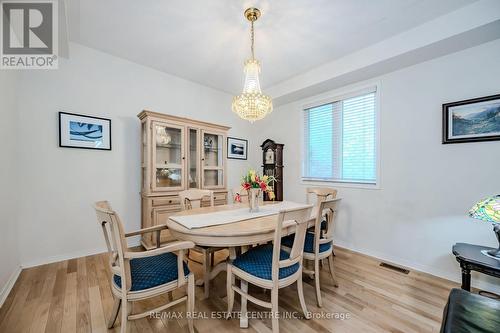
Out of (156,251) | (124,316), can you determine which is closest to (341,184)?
(156,251)

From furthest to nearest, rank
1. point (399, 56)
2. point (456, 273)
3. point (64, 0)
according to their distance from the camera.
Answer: point (399, 56) < point (456, 273) < point (64, 0)

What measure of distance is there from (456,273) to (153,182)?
12.0 ft

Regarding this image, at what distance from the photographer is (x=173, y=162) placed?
9.89 feet

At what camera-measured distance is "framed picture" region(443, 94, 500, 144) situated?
1.99 metres

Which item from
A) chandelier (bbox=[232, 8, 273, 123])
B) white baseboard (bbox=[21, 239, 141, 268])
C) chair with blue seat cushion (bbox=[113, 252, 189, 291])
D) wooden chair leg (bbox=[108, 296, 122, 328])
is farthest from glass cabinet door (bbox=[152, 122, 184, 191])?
wooden chair leg (bbox=[108, 296, 122, 328])

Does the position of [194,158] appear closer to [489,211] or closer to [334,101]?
[334,101]

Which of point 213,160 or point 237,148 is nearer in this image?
point 213,160

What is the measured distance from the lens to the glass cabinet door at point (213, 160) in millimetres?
3375

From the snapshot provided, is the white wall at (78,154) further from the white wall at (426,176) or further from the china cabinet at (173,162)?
the white wall at (426,176)

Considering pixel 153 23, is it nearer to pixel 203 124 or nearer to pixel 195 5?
pixel 195 5

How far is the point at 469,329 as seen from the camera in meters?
0.89

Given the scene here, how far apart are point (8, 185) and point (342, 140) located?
402 cm

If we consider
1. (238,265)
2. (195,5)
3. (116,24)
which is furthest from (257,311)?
(116,24)

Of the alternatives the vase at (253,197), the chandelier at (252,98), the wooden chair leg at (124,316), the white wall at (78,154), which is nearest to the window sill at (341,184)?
the vase at (253,197)
